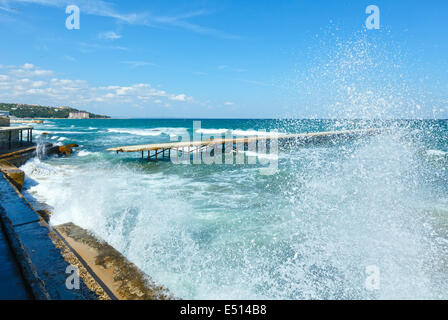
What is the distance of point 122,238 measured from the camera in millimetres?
6074

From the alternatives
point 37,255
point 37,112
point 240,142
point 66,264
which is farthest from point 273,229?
point 37,112

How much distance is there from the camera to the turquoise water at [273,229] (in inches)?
177

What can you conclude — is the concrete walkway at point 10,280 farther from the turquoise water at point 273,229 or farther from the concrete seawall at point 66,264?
the turquoise water at point 273,229

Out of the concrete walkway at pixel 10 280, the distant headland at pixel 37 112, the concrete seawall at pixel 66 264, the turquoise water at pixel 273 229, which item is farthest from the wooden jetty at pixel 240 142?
the distant headland at pixel 37 112

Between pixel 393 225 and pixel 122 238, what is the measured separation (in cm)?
721

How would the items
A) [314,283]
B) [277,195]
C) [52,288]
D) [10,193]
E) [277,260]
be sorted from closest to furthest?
[52,288]
[314,283]
[277,260]
[10,193]
[277,195]

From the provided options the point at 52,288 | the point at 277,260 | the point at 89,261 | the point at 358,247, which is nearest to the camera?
the point at 52,288

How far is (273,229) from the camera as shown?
22.7ft

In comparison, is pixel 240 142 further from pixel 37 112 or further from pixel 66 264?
pixel 37 112

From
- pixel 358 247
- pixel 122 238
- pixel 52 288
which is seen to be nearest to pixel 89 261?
pixel 52 288
